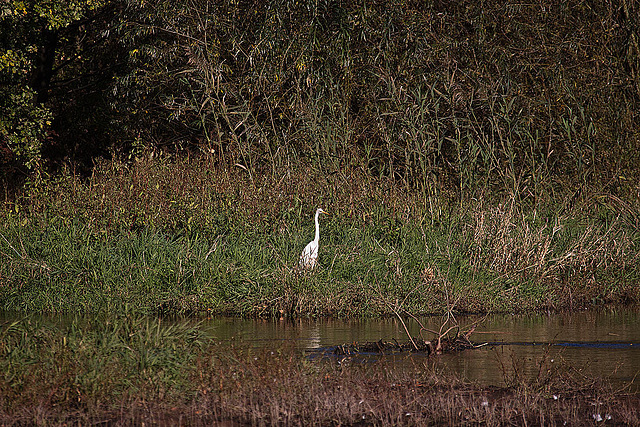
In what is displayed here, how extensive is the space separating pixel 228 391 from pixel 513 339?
3.82 metres

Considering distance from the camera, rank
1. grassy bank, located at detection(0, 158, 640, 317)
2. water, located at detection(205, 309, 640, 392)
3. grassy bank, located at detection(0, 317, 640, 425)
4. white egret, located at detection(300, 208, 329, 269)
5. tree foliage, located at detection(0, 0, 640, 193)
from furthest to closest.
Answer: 1. tree foliage, located at detection(0, 0, 640, 193)
2. white egret, located at detection(300, 208, 329, 269)
3. grassy bank, located at detection(0, 158, 640, 317)
4. water, located at detection(205, 309, 640, 392)
5. grassy bank, located at detection(0, 317, 640, 425)

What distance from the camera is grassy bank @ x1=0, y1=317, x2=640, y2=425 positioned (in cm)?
570

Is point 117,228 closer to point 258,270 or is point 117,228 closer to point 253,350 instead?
point 258,270

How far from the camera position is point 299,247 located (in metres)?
12.0

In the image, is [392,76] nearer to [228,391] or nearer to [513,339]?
[513,339]

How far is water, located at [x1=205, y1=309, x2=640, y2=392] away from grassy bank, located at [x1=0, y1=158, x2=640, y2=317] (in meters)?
0.38

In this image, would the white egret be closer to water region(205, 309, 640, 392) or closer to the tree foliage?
water region(205, 309, 640, 392)

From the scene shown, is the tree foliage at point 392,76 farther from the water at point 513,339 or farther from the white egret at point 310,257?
the water at point 513,339

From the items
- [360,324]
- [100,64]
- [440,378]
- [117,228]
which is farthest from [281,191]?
[100,64]

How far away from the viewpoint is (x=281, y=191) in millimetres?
13680

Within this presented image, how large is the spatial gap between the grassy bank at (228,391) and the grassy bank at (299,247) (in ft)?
7.95

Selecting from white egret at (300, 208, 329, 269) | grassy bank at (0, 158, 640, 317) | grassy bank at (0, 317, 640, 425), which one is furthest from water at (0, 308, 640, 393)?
white egret at (300, 208, 329, 269)

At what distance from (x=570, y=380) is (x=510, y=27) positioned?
35.8ft

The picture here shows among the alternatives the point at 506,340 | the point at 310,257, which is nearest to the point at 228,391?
the point at 506,340
